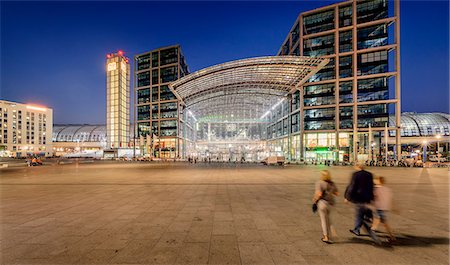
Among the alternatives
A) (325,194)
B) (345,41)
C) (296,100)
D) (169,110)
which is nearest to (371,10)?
(345,41)

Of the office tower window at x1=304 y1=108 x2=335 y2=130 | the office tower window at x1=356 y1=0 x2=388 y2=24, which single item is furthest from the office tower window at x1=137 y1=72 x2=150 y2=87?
the office tower window at x1=356 y1=0 x2=388 y2=24

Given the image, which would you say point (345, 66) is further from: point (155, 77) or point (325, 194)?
point (155, 77)

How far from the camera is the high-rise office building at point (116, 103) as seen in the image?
85812 millimetres

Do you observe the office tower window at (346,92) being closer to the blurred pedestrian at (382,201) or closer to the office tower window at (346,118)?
the office tower window at (346,118)

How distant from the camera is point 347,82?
5425 centimetres

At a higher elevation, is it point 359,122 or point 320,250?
point 359,122

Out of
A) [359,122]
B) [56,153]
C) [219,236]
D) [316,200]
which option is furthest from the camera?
[56,153]

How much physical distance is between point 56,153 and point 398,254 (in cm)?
15398

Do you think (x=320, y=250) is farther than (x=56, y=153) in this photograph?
No

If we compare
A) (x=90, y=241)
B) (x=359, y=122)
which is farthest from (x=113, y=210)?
(x=359, y=122)

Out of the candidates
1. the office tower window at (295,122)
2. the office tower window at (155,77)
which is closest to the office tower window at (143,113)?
the office tower window at (155,77)

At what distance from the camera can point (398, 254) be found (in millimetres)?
5090

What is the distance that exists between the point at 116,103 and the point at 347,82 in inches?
3248

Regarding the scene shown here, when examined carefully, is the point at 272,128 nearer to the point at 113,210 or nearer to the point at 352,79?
the point at 352,79
